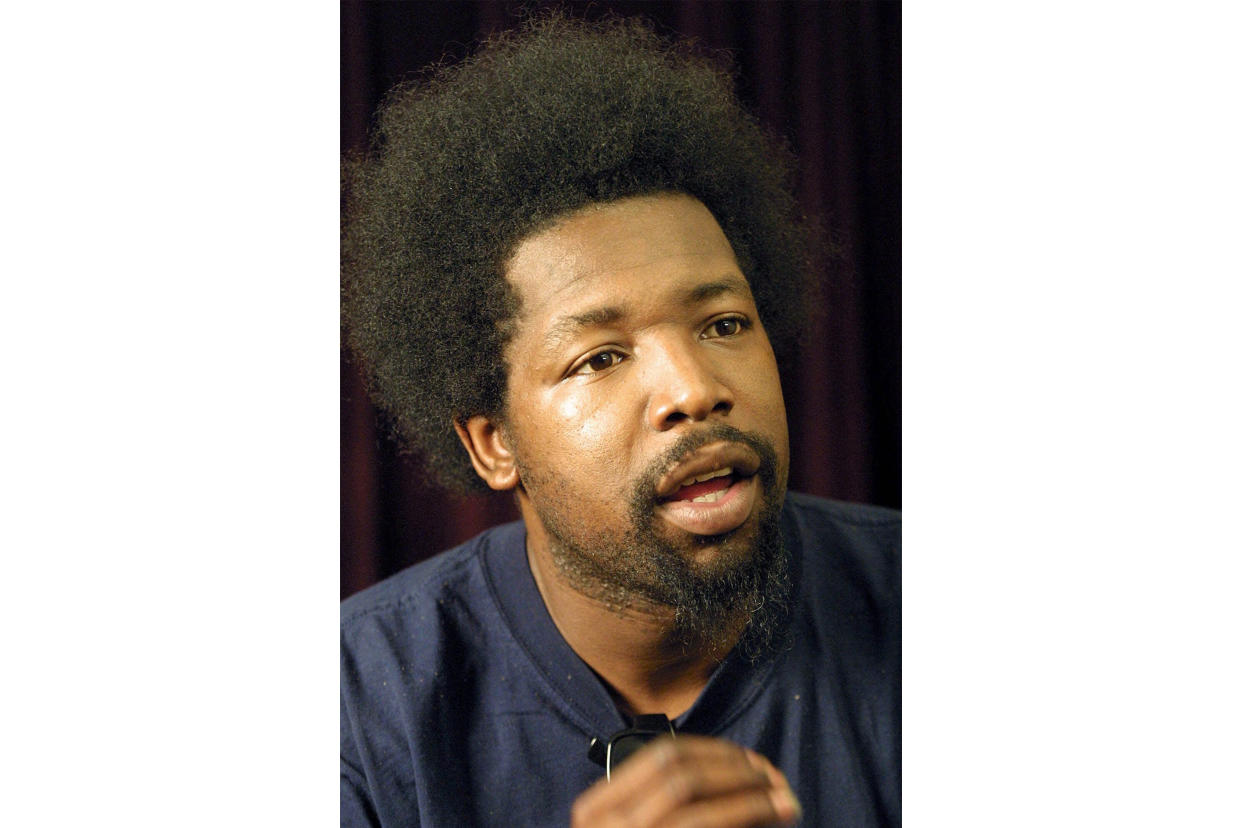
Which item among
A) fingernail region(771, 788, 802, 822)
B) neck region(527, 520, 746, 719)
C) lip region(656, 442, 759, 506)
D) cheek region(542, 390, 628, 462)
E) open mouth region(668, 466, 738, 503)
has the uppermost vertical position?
cheek region(542, 390, 628, 462)

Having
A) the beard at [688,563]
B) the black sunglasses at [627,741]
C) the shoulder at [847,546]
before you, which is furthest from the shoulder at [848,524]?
the black sunglasses at [627,741]

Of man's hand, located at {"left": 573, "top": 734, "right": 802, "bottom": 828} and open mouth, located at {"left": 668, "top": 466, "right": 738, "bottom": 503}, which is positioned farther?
open mouth, located at {"left": 668, "top": 466, "right": 738, "bottom": 503}

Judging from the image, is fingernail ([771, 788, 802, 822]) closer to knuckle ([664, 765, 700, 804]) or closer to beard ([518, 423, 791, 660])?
knuckle ([664, 765, 700, 804])

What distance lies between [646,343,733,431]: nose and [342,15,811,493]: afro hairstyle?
267mm

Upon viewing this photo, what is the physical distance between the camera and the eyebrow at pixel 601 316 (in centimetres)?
138

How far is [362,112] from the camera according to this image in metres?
1.51

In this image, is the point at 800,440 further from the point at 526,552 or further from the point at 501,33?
the point at 501,33

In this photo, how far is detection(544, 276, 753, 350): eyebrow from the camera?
1382mm

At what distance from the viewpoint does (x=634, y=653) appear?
155 cm

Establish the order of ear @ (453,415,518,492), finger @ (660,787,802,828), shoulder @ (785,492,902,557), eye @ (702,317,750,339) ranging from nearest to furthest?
finger @ (660,787,802,828), eye @ (702,317,750,339), ear @ (453,415,518,492), shoulder @ (785,492,902,557)

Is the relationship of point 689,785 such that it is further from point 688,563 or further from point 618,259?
point 618,259

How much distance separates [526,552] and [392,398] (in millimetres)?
344

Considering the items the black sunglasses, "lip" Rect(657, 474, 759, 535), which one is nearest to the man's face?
"lip" Rect(657, 474, 759, 535)

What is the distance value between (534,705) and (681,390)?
56cm
